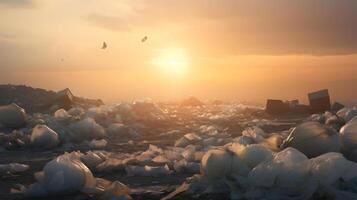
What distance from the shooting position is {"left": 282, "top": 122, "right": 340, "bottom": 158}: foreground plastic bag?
721cm

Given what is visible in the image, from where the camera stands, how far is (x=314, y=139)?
7.32 metres

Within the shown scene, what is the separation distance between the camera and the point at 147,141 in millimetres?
14008

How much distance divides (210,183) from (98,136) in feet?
27.3

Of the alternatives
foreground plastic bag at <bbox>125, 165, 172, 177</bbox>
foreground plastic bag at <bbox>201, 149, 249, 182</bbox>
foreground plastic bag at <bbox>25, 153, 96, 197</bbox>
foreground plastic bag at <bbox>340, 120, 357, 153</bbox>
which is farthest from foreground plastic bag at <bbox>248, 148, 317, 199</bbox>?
foreground plastic bag at <bbox>125, 165, 172, 177</bbox>

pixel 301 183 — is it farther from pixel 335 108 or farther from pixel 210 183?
pixel 335 108

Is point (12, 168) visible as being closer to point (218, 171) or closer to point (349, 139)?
point (218, 171)

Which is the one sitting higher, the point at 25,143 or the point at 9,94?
the point at 9,94

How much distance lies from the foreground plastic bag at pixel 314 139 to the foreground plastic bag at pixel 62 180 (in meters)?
3.05

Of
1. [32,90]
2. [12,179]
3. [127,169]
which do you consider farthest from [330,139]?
[32,90]

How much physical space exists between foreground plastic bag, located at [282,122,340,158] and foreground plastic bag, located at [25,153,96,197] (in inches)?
120

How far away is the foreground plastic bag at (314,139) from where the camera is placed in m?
7.21

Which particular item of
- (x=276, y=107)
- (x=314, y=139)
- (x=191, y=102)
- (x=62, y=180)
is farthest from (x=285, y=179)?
(x=191, y=102)

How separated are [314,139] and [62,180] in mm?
3560

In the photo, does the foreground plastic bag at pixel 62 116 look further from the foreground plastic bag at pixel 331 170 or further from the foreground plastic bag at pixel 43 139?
the foreground plastic bag at pixel 331 170
